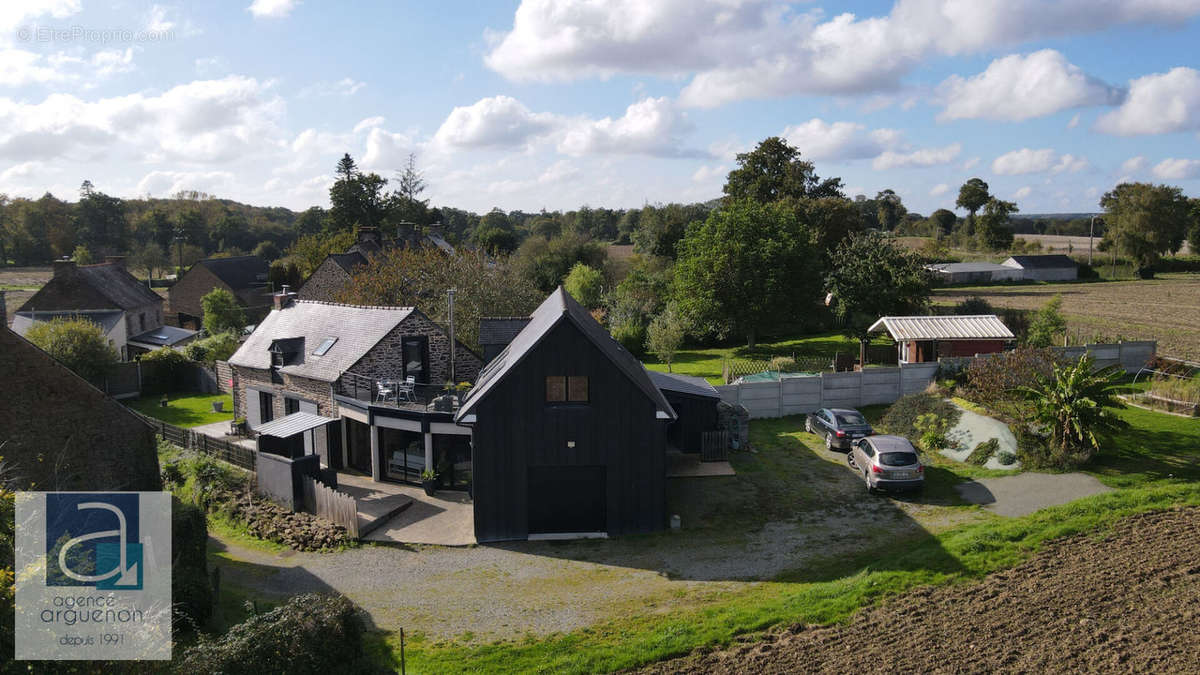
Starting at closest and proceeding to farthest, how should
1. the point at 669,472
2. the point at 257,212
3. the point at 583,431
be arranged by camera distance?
the point at 583,431
the point at 669,472
the point at 257,212

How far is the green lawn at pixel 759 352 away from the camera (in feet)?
137

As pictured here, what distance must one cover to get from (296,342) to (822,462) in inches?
764

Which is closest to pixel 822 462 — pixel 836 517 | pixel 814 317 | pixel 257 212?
pixel 836 517

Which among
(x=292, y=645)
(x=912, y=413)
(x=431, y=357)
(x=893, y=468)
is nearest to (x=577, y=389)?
(x=431, y=357)

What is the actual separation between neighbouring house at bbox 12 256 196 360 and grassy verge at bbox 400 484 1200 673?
1727 inches

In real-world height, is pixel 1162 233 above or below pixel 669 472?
above

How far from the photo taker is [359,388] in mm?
24766

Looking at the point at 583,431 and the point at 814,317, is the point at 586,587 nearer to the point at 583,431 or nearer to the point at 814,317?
the point at 583,431

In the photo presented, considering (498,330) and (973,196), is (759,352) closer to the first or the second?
(498,330)

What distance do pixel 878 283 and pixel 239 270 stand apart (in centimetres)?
5221

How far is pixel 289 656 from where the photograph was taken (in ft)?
35.2

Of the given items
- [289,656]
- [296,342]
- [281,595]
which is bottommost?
[281,595]

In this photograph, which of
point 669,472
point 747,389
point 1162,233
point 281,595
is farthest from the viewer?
point 1162,233

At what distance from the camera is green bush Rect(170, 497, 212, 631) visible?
13.5 m
